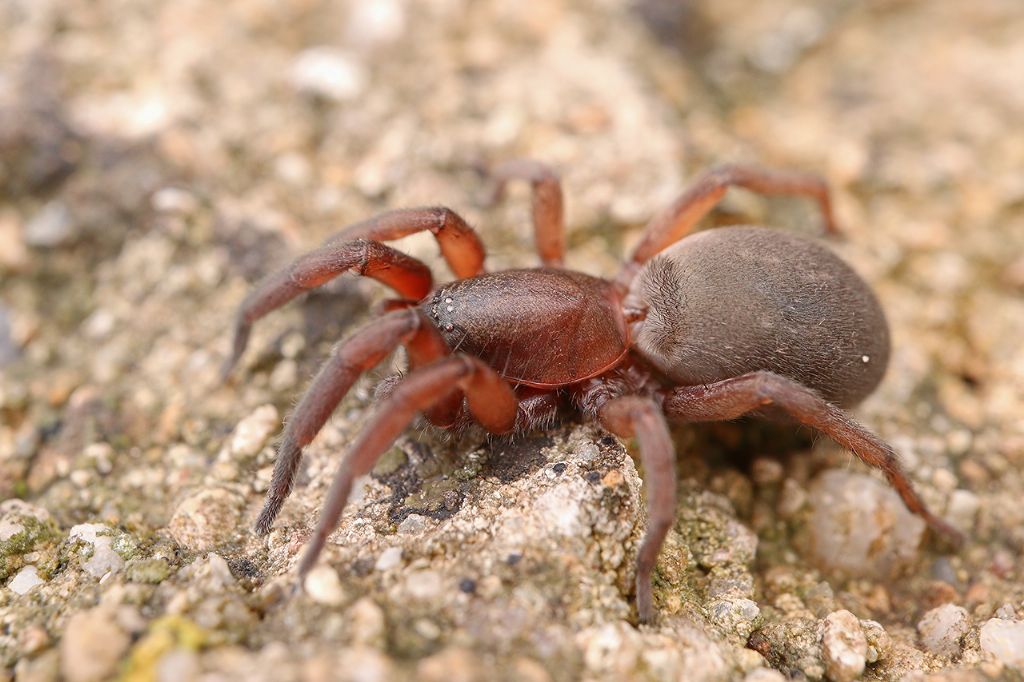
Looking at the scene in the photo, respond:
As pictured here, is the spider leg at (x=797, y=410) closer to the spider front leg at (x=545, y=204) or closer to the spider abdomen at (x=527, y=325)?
the spider abdomen at (x=527, y=325)

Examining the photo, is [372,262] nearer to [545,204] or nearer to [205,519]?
[545,204]

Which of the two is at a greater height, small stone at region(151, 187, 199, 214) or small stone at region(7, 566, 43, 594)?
small stone at region(151, 187, 199, 214)

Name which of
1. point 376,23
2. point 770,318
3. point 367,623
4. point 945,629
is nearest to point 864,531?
point 945,629

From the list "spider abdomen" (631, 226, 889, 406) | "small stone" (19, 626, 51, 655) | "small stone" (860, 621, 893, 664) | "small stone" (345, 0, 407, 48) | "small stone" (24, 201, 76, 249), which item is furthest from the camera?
"small stone" (345, 0, 407, 48)

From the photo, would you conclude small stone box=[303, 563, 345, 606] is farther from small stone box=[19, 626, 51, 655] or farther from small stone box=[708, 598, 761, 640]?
small stone box=[708, 598, 761, 640]

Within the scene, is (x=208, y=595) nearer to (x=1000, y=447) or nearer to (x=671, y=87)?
(x=1000, y=447)

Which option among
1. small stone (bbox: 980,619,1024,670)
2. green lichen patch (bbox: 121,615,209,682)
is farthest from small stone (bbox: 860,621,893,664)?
green lichen patch (bbox: 121,615,209,682)

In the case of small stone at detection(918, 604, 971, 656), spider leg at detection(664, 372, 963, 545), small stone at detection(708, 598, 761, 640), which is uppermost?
spider leg at detection(664, 372, 963, 545)

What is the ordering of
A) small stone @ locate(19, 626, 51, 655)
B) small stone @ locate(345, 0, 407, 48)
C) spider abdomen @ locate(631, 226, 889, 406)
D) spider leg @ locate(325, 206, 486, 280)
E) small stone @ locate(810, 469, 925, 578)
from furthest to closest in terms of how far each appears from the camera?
small stone @ locate(345, 0, 407, 48)
spider leg @ locate(325, 206, 486, 280)
small stone @ locate(810, 469, 925, 578)
spider abdomen @ locate(631, 226, 889, 406)
small stone @ locate(19, 626, 51, 655)
